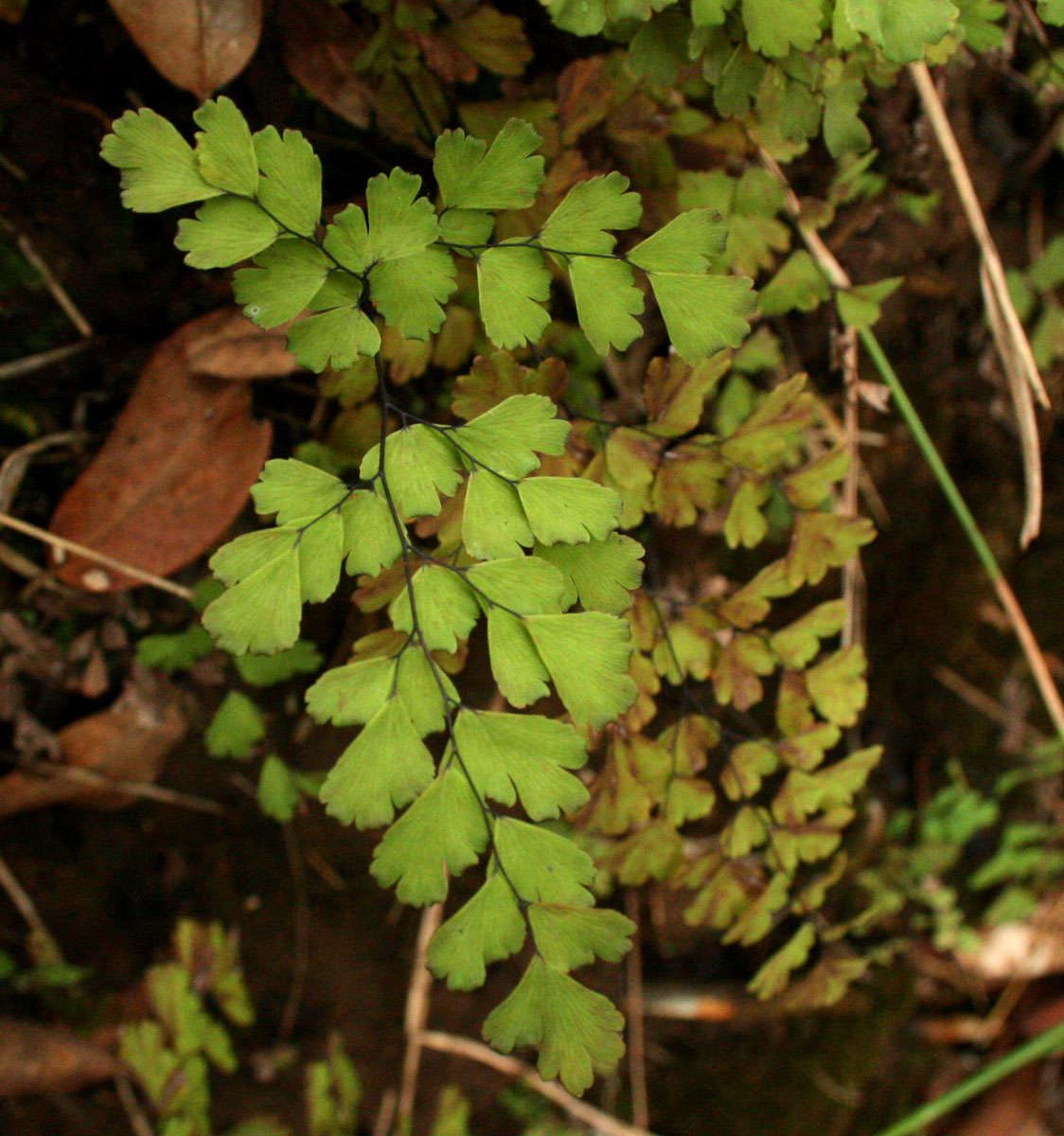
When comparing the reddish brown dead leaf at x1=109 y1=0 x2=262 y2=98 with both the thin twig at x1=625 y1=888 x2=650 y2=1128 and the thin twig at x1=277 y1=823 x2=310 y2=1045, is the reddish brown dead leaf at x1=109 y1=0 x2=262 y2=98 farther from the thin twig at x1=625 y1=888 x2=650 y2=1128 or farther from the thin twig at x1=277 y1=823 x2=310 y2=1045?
the thin twig at x1=625 y1=888 x2=650 y2=1128

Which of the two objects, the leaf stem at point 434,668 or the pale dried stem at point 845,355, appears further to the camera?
the pale dried stem at point 845,355

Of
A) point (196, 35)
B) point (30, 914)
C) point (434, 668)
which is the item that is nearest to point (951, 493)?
point (434, 668)

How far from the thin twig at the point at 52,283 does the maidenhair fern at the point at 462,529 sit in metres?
0.50

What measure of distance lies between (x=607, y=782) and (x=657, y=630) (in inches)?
7.4

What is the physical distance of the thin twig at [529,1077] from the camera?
5.45ft

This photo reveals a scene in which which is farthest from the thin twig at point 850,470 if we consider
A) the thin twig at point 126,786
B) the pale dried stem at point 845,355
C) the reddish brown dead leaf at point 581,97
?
the thin twig at point 126,786

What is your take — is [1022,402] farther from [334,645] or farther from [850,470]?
[334,645]

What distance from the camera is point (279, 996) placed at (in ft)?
5.40

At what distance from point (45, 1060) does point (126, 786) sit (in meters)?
0.53

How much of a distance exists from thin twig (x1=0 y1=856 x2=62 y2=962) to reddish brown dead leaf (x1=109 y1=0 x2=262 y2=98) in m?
1.20

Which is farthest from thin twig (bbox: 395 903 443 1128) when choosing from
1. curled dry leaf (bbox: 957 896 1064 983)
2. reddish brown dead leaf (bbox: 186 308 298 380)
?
curled dry leaf (bbox: 957 896 1064 983)

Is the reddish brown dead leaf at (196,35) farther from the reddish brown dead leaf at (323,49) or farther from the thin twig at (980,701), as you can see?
the thin twig at (980,701)

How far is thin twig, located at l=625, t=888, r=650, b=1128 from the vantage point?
174 centimetres

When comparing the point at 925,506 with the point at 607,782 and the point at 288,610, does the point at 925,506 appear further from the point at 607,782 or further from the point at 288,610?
the point at 288,610
